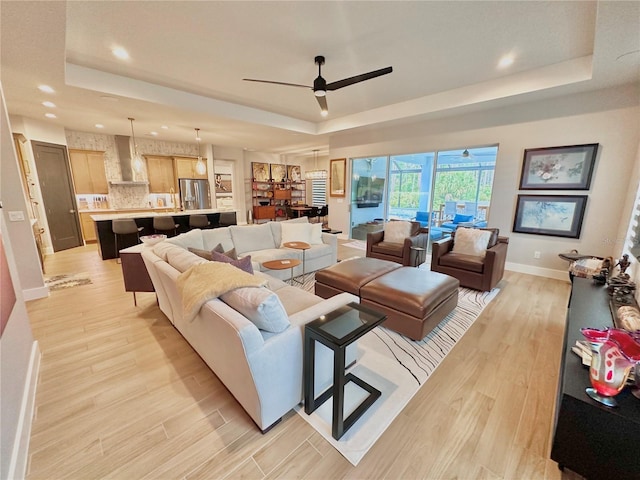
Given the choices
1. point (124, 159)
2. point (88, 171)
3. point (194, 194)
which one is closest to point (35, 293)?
point (88, 171)

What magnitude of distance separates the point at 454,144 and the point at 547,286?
113 inches

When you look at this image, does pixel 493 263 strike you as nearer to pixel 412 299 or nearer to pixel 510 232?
pixel 510 232

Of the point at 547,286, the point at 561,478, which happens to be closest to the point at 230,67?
the point at 561,478

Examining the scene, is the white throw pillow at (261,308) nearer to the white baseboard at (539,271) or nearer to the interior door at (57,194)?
the white baseboard at (539,271)

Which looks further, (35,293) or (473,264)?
(473,264)

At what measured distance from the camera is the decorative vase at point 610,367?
118 centimetres

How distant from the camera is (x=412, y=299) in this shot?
234 cm

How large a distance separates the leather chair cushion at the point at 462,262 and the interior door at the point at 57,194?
7971 millimetres

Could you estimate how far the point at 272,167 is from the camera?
1067 cm

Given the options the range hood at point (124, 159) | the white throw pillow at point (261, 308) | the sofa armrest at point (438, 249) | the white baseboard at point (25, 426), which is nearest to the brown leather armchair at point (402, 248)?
the sofa armrest at point (438, 249)

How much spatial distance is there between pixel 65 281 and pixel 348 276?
14.3 ft

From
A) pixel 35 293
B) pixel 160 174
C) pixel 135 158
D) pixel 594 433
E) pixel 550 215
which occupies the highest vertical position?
pixel 135 158

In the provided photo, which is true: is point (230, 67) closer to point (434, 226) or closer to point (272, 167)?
point (434, 226)

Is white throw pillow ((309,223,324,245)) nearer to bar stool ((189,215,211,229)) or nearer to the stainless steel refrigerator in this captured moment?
bar stool ((189,215,211,229))
